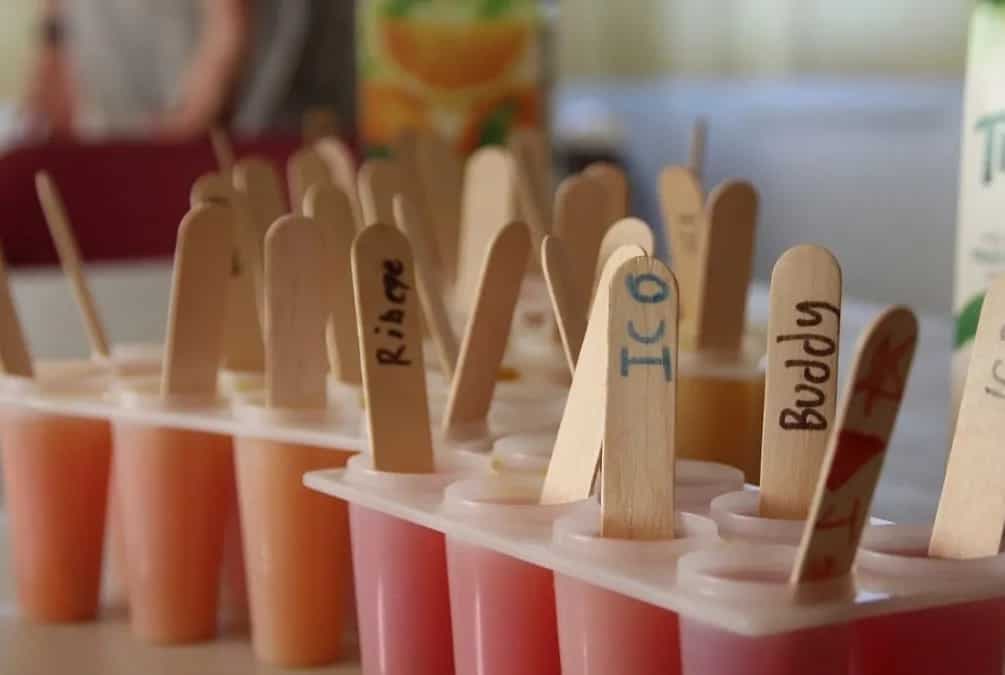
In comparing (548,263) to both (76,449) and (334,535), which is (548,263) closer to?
(334,535)

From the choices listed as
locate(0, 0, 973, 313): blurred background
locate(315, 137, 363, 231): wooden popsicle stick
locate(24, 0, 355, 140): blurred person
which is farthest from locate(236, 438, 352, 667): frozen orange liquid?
locate(24, 0, 355, 140): blurred person

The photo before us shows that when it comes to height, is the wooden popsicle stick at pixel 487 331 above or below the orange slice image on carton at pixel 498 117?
below

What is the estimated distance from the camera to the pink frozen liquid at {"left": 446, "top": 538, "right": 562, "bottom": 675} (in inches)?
24.0

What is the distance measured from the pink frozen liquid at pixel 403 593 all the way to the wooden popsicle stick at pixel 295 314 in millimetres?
108

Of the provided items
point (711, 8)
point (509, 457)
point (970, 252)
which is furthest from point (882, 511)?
point (711, 8)

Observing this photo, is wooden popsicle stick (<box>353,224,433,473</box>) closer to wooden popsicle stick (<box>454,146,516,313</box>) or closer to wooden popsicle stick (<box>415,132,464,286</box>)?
wooden popsicle stick (<box>454,146,516,313</box>)

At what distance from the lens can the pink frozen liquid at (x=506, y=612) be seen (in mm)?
609

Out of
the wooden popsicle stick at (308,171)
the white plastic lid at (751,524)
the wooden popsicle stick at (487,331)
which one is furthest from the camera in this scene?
the wooden popsicle stick at (308,171)

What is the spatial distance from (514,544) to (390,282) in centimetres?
15

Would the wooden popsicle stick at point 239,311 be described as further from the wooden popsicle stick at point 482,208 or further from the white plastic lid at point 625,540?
the white plastic lid at point 625,540

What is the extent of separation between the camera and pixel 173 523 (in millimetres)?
821

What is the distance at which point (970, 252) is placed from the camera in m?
0.87

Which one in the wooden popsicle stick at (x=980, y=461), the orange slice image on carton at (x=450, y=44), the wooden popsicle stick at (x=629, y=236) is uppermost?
the orange slice image on carton at (x=450, y=44)

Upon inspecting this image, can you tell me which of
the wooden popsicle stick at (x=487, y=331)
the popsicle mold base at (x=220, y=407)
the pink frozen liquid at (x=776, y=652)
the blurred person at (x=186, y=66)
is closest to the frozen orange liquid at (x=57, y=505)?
the popsicle mold base at (x=220, y=407)
